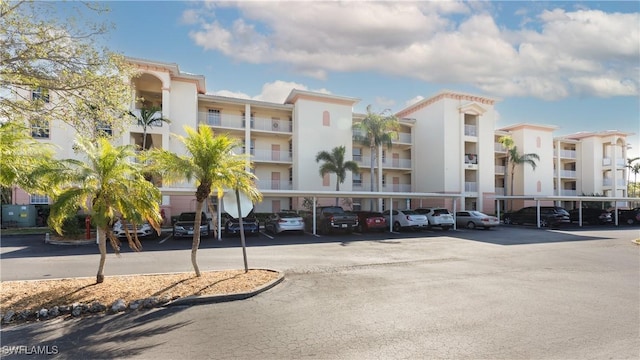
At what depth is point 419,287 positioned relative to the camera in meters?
7.55

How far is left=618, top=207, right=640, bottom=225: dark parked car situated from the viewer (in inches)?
1082

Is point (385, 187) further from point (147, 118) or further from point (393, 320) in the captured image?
point (393, 320)

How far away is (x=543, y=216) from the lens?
997 inches

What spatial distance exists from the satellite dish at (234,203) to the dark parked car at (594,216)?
29.8 meters

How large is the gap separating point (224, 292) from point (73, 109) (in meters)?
5.32

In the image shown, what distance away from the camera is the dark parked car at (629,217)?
90.2 ft

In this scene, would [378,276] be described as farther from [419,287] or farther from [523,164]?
[523,164]

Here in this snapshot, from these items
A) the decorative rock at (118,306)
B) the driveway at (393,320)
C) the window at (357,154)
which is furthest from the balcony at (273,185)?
the decorative rock at (118,306)

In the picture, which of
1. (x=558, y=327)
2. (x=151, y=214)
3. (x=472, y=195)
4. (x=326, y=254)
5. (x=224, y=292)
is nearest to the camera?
(x=558, y=327)

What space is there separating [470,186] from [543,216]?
9.11 metres

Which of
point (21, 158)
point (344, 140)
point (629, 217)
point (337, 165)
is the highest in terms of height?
point (344, 140)

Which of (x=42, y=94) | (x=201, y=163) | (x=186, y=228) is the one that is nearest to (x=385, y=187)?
(x=186, y=228)

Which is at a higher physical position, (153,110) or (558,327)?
(153,110)

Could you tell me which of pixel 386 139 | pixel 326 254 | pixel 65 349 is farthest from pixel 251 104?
pixel 65 349
